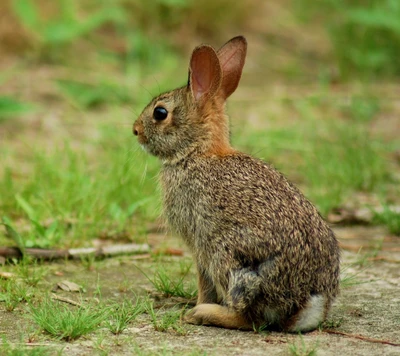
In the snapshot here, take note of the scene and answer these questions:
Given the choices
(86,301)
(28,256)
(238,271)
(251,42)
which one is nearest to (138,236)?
(28,256)

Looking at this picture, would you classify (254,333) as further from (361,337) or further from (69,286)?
(69,286)

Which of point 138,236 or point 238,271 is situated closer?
point 238,271

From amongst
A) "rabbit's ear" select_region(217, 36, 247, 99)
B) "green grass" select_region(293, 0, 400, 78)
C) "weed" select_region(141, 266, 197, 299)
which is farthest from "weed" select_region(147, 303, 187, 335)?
"green grass" select_region(293, 0, 400, 78)

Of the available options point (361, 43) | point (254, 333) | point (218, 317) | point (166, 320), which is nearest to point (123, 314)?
point (166, 320)

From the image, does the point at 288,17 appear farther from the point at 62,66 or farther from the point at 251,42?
the point at 62,66

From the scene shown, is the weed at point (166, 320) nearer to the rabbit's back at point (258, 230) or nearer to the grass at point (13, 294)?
the rabbit's back at point (258, 230)

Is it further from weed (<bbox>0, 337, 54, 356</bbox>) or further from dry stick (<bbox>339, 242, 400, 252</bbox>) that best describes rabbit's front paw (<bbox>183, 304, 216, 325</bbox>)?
dry stick (<bbox>339, 242, 400, 252</bbox>)

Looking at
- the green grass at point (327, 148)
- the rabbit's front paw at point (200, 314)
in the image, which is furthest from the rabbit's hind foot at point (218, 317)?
the green grass at point (327, 148)
